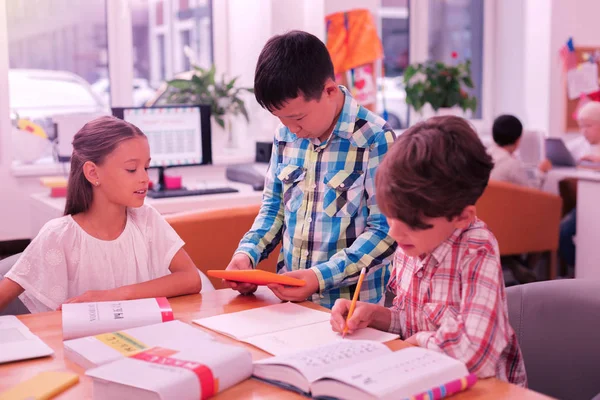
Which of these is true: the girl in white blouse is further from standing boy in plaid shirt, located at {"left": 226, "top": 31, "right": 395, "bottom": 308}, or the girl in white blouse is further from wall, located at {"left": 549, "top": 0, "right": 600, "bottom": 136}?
wall, located at {"left": 549, "top": 0, "right": 600, "bottom": 136}

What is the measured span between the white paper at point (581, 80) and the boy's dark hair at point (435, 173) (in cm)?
522

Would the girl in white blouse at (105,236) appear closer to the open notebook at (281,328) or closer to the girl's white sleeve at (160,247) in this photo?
the girl's white sleeve at (160,247)

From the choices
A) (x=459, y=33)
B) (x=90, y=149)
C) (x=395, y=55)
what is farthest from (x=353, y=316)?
(x=459, y=33)

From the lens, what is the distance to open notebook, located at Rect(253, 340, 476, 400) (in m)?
1.08

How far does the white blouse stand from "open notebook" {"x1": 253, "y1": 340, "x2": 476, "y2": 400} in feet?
2.64

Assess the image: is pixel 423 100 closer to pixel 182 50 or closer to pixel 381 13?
pixel 381 13

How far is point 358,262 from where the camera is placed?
5.84ft

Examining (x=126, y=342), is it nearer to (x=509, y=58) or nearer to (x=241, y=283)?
(x=241, y=283)

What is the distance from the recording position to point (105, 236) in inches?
76.7

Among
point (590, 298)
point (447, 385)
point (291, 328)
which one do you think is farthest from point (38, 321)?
point (590, 298)

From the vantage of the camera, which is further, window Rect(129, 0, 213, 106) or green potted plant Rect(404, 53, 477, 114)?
green potted plant Rect(404, 53, 477, 114)

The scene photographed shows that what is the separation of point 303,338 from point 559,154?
4.63m

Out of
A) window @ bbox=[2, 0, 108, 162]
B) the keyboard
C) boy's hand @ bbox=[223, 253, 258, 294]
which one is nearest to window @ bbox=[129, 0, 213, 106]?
window @ bbox=[2, 0, 108, 162]

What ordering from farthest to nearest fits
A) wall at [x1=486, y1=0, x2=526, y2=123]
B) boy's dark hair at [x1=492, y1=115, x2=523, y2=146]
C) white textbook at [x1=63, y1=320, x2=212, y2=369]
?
wall at [x1=486, y1=0, x2=526, y2=123] → boy's dark hair at [x1=492, y1=115, x2=523, y2=146] → white textbook at [x1=63, y1=320, x2=212, y2=369]
